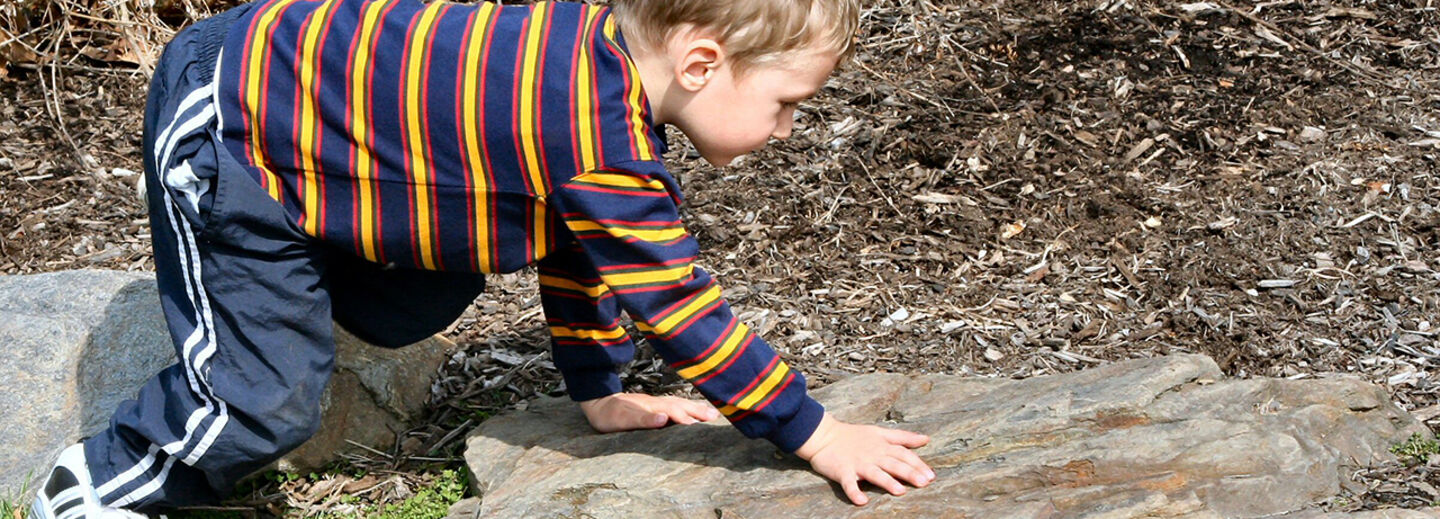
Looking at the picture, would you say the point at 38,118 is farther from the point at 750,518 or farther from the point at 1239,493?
the point at 1239,493

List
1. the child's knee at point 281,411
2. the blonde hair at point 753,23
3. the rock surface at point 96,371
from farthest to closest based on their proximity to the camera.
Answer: the rock surface at point 96,371
the child's knee at point 281,411
the blonde hair at point 753,23

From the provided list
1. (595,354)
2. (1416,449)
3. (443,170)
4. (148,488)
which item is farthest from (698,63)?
(1416,449)

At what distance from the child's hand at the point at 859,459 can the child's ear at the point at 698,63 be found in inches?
28.2

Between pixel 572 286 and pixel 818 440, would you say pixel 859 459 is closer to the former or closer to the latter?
pixel 818 440

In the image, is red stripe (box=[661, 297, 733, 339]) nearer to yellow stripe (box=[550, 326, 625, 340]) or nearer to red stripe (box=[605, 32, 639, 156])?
red stripe (box=[605, 32, 639, 156])

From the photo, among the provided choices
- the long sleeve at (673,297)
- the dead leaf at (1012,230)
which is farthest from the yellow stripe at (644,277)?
the dead leaf at (1012,230)

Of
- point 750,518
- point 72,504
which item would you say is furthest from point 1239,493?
point 72,504

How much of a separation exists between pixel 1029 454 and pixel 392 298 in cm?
142

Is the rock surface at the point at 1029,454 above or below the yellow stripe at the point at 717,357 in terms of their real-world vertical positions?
below

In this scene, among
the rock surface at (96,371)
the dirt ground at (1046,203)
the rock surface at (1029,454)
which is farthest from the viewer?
the dirt ground at (1046,203)

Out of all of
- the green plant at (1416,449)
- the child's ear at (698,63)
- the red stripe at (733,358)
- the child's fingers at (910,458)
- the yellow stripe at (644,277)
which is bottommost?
the green plant at (1416,449)

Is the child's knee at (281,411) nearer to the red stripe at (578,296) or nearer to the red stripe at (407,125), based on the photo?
the red stripe at (407,125)

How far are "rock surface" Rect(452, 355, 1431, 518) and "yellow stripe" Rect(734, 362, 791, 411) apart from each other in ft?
0.67

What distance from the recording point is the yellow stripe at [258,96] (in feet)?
8.20
